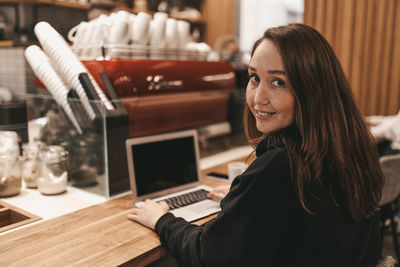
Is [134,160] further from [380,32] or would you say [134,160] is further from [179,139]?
[380,32]

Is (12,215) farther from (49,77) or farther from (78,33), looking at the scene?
(78,33)

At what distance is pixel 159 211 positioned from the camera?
1.16 metres

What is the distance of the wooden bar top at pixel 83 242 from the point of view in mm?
937

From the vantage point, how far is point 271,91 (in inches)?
34.3

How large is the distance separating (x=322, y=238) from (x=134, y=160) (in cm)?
73

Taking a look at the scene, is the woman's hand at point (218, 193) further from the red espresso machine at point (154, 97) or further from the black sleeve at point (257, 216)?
the black sleeve at point (257, 216)

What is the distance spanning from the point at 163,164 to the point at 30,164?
52cm

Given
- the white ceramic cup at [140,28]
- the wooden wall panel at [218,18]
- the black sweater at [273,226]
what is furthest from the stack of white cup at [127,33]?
the wooden wall panel at [218,18]

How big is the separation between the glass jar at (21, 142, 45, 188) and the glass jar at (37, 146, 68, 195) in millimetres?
54

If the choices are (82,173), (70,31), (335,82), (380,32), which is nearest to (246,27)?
(380,32)

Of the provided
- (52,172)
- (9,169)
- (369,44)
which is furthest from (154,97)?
(369,44)

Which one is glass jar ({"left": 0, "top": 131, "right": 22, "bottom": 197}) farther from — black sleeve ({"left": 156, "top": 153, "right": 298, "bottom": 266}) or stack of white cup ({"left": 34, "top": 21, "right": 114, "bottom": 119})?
black sleeve ({"left": 156, "top": 153, "right": 298, "bottom": 266})

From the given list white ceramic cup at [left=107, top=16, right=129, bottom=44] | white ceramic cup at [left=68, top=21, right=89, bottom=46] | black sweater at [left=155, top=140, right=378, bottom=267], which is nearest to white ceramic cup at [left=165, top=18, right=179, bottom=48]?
white ceramic cup at [left=107, top=16, right=129, bottom=44]

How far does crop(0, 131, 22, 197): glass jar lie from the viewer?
135cm
